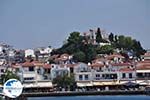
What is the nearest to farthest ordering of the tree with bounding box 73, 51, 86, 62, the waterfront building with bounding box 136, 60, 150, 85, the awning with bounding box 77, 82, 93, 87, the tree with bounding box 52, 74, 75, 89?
the tree with bounding box 52, 74, 75, 89, the awning with bounding box 77, 82, 93, 87, the waterfront building with bounding box 136, 60, 150, 85, the tree with bounding box 73, 51, 86, 62

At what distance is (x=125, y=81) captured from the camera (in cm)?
6325

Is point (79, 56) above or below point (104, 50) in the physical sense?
below

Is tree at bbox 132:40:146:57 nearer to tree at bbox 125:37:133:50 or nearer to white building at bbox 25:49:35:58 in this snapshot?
tree at bbox 125:37:133:50

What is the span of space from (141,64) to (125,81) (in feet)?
13.8

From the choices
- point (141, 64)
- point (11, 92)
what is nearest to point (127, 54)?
point (141, 64)

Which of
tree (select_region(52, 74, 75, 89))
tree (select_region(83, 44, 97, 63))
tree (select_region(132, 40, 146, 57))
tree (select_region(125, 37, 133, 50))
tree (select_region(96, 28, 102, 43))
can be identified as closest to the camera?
tree (select_region(52, 74, 75, 89))

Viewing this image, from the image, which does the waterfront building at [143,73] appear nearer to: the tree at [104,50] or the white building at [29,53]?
the tree at [104,50]

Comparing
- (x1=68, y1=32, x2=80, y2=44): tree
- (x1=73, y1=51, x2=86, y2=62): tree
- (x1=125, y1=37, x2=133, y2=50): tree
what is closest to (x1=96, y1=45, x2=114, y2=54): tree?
(x1=68, y1=32, x2=80, y2=44): tree

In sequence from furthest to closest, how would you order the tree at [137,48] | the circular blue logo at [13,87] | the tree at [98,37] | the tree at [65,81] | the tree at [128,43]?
1. the tree at [98,37]
2. the tree at [128,43]
3. the tree at [137,48]
4. the tree at [65,81]
5. the circular blue logo at [13,87]

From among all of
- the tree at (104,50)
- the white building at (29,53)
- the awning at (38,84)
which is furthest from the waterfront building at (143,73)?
the white building at (29,53)

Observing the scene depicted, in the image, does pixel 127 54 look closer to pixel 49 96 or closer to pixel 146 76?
pixel 146 76

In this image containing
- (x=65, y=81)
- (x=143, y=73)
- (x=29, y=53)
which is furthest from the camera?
(x=29, y=53)

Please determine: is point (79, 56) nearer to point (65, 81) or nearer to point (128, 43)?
point (128, 43)

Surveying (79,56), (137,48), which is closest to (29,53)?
(137,48)
